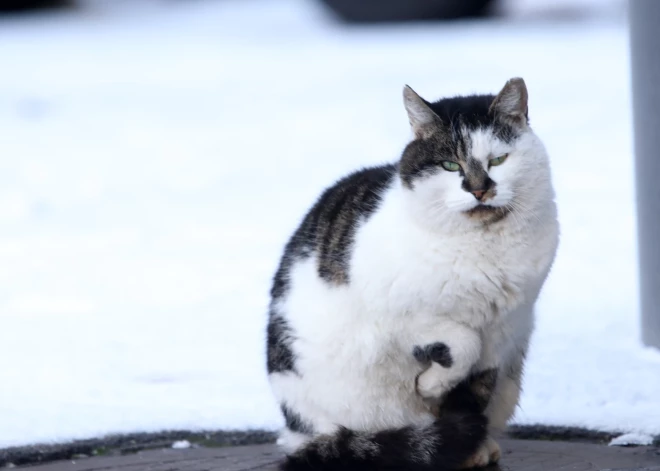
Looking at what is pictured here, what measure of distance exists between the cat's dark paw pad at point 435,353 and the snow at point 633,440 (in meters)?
0.82

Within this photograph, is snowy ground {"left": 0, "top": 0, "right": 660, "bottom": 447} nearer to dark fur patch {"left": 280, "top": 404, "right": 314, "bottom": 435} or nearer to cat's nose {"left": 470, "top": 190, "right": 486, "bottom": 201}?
dark fur patch {"left": 280, "top": 404, "right": 314, "bottom": 435}

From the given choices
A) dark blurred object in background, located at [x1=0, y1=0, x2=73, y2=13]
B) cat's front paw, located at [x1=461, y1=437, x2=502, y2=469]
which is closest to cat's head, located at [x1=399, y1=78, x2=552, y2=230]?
cat's front paw, located at [x1=461, y1=437, x2=502, y2=469]

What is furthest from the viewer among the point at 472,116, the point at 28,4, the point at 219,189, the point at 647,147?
the point at 28,4

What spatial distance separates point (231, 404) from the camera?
12.3 ft

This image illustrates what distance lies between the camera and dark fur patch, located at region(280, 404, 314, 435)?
2932 millimetres

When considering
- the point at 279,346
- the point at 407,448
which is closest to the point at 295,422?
the point at 279,346

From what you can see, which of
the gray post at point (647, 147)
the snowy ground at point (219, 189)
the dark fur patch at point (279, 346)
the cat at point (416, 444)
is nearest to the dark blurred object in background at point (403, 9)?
the snowy ground at point (219, 189)

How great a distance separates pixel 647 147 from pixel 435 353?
63.7 inches

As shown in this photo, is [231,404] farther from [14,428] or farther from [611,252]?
[611,252]

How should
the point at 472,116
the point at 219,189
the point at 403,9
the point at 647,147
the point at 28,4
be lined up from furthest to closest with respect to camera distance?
the point at 28,4 < the point at 403,9 < the point at 219,189 < the point at 647,147 < the point at 472,116

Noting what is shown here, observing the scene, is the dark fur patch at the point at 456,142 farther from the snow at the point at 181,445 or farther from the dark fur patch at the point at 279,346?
the snow at the point at 181,445

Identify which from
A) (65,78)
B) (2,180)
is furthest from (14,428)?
(65,78)

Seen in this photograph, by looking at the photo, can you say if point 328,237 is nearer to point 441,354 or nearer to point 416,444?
point 441,354

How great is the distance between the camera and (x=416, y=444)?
2693 mm
